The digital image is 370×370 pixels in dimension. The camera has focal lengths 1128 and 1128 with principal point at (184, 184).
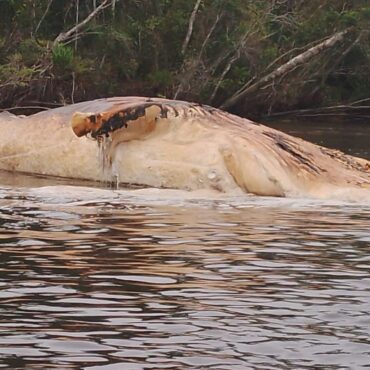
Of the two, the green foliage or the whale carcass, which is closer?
the whale carcass

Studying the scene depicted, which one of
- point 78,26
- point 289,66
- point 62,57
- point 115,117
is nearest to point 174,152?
point 115,117

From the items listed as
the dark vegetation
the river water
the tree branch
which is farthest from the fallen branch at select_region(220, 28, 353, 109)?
the river water

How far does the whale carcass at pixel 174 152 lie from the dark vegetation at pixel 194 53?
9.42 meters

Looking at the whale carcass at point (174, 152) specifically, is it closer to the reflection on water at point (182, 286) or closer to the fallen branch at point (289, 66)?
the reflection on water at point (182, 286)

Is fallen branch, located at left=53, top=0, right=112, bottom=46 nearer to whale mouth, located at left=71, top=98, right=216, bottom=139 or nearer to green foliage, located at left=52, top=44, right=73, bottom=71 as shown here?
green foliage, located at left=52, top=44, right=73, bottom=71

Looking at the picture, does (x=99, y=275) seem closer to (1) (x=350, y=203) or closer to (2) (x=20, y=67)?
(1) (x=350, y=203)

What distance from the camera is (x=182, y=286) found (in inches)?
284

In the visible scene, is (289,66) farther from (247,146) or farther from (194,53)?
(247,146)

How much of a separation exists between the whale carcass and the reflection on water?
44.3 inches

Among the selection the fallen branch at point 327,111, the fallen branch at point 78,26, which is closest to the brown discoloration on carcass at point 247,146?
the fallen branch at point 78,26

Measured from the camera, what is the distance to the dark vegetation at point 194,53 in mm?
26297

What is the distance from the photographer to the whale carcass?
12672mm

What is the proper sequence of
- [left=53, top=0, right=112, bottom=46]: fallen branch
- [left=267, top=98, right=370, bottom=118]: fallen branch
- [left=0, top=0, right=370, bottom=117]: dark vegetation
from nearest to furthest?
[left=0, top=0, right=370, bottom=117]: dark vegetation < [left=53, top=0, right=112, bottom=46]: fallen branch < [left=267, top=98, right=370, bottom=118]: fallen branch

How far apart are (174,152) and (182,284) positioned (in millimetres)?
6242
